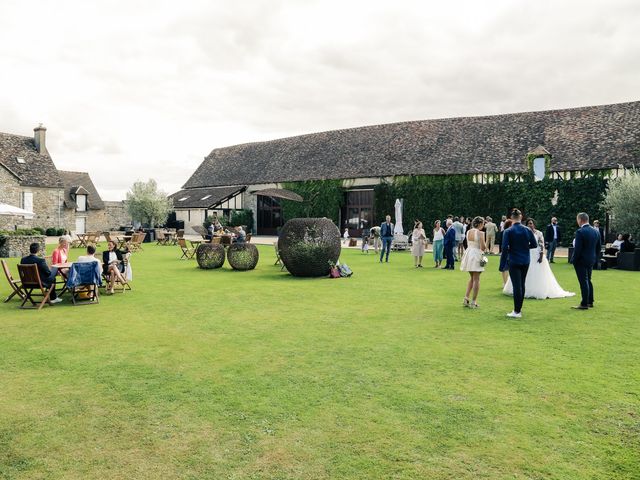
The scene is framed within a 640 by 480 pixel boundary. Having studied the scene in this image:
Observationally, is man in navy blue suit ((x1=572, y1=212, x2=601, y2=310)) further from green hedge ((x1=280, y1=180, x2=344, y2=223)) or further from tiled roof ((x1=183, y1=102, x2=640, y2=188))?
green hedge ((x1=280, y1=180, x2=344, y2=223))

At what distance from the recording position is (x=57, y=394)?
5043 mm

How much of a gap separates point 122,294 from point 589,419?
10.0 meters

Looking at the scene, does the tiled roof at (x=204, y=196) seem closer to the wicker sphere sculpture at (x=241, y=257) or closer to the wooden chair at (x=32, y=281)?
the wicker sphere sculpture at (x=241, y=257)

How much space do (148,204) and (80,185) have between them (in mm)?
8442

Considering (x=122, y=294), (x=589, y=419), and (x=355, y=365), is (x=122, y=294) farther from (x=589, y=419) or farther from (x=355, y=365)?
(x=589, y=419)

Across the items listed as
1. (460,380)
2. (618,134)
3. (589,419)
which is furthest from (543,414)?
(618,134)

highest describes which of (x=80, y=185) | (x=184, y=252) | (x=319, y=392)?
(x=80, y=185)

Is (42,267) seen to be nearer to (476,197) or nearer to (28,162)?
(476,197)

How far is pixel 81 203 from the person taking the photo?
47.7 meters

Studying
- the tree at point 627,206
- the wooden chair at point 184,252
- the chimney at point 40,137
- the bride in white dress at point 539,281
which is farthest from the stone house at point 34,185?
the tree at point 627,206

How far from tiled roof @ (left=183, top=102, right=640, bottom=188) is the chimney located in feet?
51.2

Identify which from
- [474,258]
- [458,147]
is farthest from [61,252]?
[458,147]

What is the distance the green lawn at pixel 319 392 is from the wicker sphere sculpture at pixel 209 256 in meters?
7.42

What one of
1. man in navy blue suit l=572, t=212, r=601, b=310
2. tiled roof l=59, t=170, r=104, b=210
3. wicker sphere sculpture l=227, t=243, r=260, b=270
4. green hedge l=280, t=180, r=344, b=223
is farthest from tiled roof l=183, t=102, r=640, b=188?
man in navy blue suit l=572, t=212, r=601, b=310
